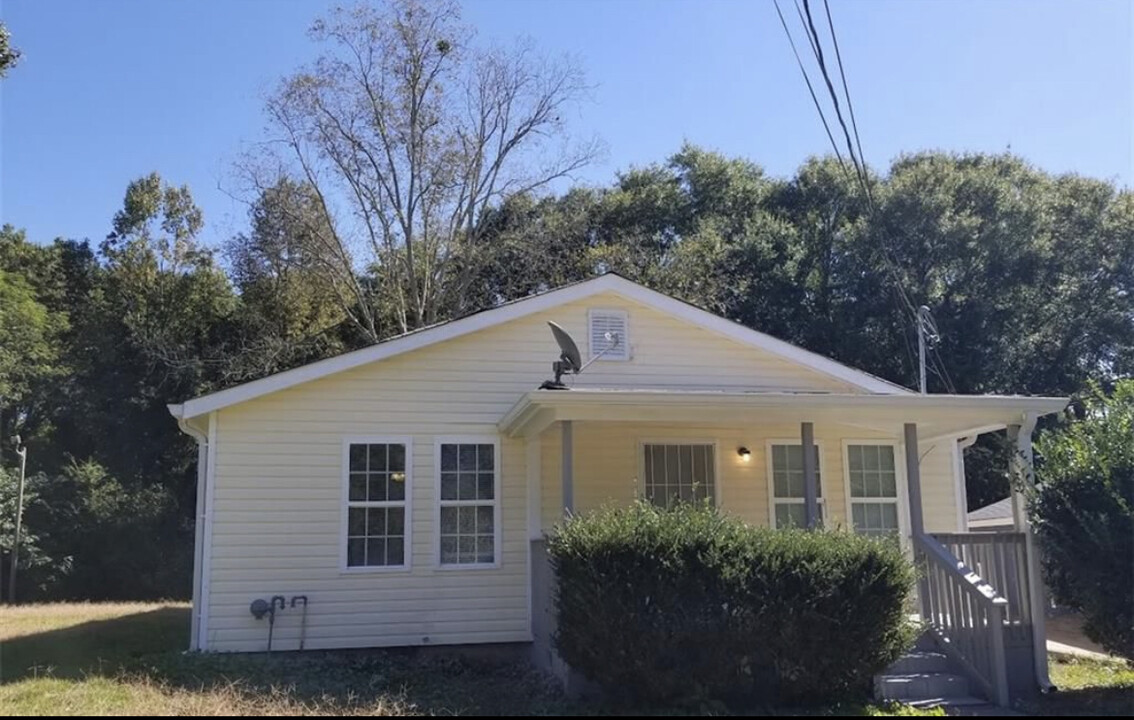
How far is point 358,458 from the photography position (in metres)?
9.92

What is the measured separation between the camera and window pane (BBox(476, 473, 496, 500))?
10125 mm

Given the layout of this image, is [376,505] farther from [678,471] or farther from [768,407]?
[768,407]

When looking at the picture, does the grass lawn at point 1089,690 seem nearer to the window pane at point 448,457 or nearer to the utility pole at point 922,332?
the utility pole at point 922,332

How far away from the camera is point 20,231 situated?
2573 centimetres

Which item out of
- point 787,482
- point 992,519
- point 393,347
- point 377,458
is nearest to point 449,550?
point 377,458

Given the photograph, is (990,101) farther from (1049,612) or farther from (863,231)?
(863,231)

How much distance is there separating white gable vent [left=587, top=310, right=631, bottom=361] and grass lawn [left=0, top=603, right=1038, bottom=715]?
11.4ft

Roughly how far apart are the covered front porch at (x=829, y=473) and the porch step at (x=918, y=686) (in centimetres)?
17

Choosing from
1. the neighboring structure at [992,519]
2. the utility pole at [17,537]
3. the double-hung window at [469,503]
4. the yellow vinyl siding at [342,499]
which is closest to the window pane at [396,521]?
the yellow vinyl siding at [342,499]

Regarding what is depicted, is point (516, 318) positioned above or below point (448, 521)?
above

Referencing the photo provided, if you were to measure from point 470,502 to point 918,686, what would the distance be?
463 cm

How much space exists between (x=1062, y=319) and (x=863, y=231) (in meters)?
5.01

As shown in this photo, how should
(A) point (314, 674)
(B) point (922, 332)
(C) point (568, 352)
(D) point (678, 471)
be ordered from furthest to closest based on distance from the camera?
(B) point (922, 332) < (D) point (678, 471) < (C) point (568, 352) < (A) point (314, 674)

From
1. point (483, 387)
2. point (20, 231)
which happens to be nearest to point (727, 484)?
point (483, 387)
